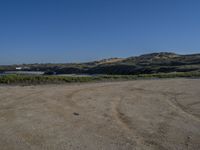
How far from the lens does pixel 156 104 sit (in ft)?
57.7

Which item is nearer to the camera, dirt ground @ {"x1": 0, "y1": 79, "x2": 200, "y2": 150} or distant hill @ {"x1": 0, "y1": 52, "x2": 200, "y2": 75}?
dirt ground @ {"x1": 0, "y1": 79, "x2": 200, "y2": 150}

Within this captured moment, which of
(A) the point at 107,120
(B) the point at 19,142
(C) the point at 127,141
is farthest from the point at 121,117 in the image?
(B) the point at 19,142

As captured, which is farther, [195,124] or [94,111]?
[94,111]

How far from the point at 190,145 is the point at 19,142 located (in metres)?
4.93

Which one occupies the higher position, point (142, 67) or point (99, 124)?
point (99, 124)

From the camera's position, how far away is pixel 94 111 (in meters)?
15.0

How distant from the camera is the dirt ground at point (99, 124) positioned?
31.3 feet

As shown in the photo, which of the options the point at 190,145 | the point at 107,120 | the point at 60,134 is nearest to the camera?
the point at 190,145

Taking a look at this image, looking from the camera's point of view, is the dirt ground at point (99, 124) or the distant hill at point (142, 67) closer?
the dirt ground at point (99, 124)

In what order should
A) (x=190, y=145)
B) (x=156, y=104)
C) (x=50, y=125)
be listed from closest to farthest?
(x=190, y=145)
(x=50, y=125)
(x=156, y=104)

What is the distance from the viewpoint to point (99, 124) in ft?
39.9

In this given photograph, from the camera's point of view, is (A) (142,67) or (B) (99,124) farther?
(A) (142,67)

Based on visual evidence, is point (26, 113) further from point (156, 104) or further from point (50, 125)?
point (156, 104)

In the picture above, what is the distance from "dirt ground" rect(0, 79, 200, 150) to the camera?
31.3 ft
